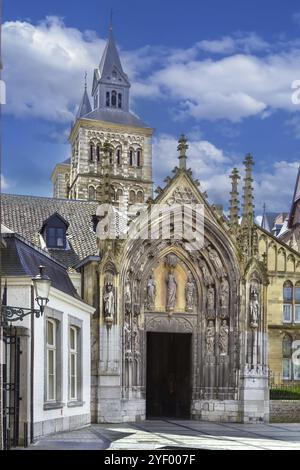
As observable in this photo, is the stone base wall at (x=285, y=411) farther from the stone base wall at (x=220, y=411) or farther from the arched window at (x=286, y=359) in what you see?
the arched window at (x=286, y=359)

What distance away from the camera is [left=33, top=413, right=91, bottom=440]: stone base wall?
2022cm

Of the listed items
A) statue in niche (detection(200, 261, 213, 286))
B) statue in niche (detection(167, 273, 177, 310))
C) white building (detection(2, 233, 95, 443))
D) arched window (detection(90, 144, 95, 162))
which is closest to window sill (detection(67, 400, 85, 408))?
white building (detection(2, 233, 95, 443))

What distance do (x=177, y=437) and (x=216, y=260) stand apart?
390 inches

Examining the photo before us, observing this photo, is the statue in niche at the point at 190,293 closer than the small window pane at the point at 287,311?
Yes

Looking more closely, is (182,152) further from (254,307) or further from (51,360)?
(51,360)

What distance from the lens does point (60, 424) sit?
886 inches

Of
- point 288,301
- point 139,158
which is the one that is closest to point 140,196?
point 139,158

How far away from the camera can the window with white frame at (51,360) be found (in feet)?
71.8

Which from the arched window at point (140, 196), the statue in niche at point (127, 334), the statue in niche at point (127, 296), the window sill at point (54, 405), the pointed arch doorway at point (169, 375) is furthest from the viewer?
the arched window at point (140, 196)

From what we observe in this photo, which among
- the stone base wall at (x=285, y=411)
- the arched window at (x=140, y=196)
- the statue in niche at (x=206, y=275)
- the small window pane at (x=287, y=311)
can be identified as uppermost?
the arched window at (x=140, y=196)

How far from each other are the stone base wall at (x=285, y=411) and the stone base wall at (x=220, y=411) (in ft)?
5.57

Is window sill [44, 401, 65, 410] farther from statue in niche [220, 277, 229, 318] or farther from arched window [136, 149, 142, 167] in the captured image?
arched window [136, 149, 142, 167]

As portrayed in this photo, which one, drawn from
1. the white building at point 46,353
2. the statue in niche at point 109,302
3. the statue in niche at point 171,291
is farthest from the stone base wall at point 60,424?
the statue in niche at point 171,291
